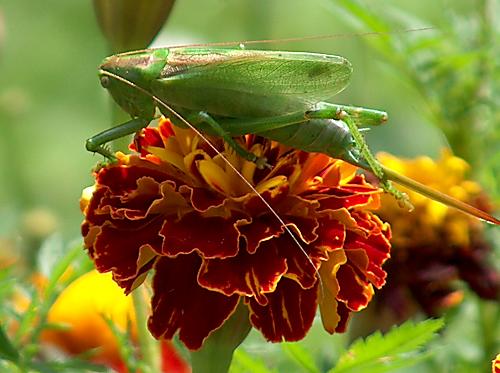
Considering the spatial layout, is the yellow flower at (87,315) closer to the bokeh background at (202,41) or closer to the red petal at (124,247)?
the bokeh background at (202,41)

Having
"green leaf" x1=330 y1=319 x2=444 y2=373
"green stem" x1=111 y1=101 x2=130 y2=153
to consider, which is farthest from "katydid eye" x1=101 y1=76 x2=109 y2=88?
"green leaf" x1=330 y1=319 x2=444 y2=373

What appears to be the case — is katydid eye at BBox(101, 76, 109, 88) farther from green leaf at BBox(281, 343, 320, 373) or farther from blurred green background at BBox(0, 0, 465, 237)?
blurred green background at BBox(0, 0, 465, 237)

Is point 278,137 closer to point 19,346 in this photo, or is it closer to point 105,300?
point 19,346

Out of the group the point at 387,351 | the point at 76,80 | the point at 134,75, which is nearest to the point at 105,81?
the point at 134,75

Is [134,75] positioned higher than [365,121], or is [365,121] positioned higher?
[134,75]

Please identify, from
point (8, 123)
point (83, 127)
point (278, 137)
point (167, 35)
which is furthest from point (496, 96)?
point (83, 127)

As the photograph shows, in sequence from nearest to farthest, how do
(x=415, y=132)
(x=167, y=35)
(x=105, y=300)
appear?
(x=105, y=300), (x=167, y=35), (x=415, y=132)

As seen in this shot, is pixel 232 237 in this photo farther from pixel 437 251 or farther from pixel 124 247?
pixel 437 251
